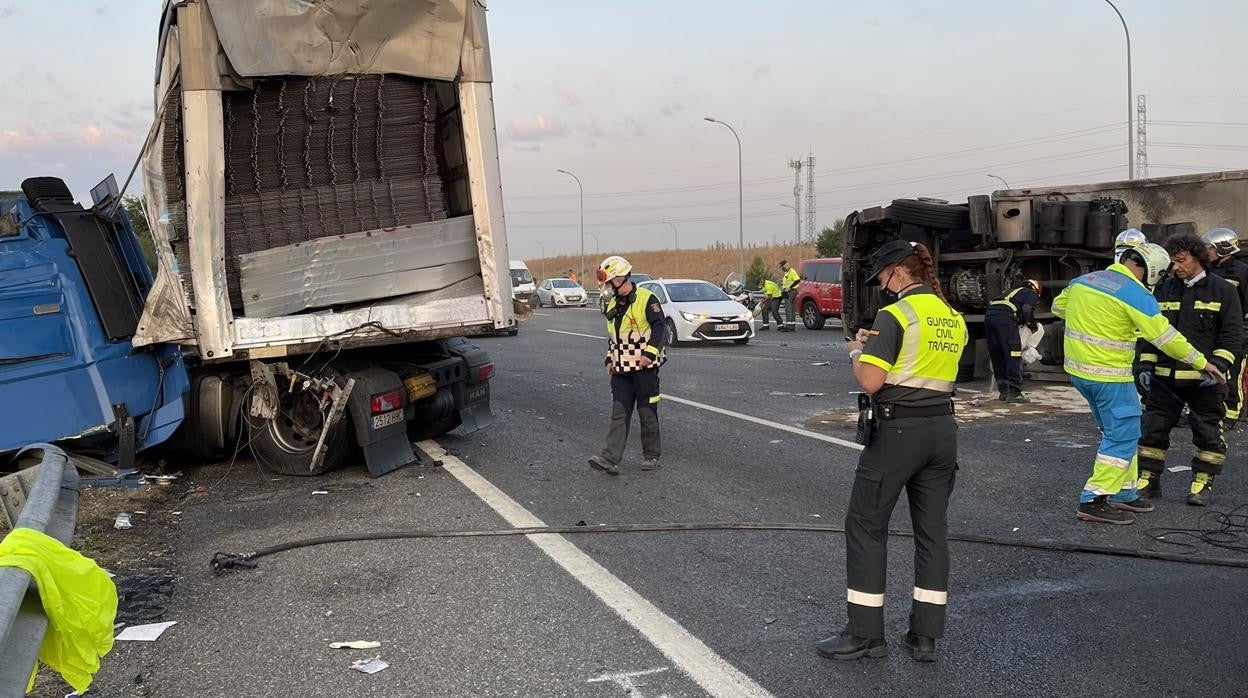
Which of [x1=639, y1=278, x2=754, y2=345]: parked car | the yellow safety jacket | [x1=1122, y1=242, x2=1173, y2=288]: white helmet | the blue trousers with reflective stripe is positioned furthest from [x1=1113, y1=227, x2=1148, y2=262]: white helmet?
the yellow safety jacket

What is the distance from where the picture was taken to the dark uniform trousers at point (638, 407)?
26.1ft

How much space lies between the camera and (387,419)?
25.6 feet

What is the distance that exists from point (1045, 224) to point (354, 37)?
9.01 metres

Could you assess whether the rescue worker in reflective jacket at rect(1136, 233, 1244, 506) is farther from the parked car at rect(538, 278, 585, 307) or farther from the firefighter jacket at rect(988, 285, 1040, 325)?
the parked car at rect(538, 278, 585, 307)

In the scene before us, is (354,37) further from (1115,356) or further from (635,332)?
(1115,356)

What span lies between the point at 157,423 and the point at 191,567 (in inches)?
92.7

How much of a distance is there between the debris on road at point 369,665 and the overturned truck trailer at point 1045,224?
924 cm

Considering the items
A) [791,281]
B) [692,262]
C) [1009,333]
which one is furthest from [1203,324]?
[692,262]

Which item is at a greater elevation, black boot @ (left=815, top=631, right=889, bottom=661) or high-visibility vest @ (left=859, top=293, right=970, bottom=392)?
high-visibility vest @ (left=859, top=293, right=970, bottom=392)

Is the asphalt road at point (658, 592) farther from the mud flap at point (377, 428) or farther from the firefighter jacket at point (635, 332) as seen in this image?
the firefighter jacket at point (635, 332)

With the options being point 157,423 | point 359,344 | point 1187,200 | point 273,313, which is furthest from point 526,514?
point 1187,200

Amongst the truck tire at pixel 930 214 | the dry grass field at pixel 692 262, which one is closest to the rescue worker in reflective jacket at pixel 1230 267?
the truck tire at pixel 930 214

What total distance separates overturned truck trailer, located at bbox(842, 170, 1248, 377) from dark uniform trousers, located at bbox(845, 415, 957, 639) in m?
8.27

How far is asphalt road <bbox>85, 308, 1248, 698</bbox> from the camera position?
394 cm
